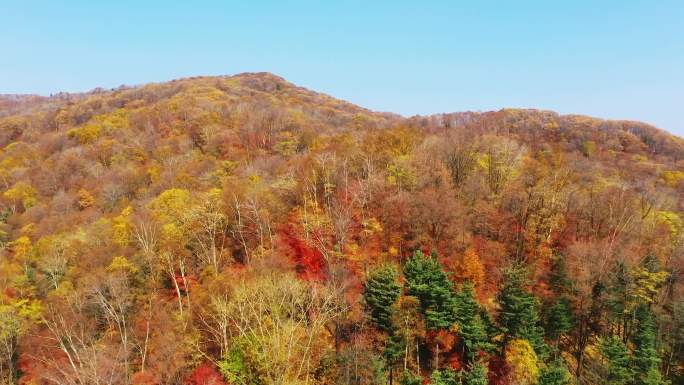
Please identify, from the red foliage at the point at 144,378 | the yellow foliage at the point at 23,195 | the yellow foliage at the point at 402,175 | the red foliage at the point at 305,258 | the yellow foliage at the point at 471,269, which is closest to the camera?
the red foliage at the point at 144,378

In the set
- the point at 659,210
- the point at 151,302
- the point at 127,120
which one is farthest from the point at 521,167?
the point at 127,120

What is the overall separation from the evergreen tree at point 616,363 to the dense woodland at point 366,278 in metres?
0.15

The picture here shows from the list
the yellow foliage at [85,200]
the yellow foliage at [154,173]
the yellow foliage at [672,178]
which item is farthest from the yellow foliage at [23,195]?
the yellow foliage at [672,178]

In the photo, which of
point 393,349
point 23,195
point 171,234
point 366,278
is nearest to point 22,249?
point 171,234

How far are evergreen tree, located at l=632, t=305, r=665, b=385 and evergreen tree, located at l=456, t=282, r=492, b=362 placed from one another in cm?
1310

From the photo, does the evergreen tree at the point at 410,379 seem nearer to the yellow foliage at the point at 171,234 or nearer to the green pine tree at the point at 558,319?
the green pine tree at the point at 558,319

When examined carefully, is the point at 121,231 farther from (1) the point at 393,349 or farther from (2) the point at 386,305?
(1) the point at 393,349

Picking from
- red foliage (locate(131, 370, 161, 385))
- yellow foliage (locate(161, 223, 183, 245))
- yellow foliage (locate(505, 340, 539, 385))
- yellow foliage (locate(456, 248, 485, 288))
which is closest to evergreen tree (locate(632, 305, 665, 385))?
yellow foliage (locate(505, 340, 539, 385))

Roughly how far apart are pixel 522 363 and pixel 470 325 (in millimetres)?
5483

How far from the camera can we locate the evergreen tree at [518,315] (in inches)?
1467

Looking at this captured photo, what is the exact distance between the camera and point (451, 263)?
1853 inches

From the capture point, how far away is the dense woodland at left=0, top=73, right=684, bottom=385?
34656mm

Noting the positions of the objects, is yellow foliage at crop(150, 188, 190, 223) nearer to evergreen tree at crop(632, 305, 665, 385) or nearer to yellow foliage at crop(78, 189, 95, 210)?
yellow foliage at crop(78, 189, 95, 210)

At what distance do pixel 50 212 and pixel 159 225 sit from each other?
44.0 metres
